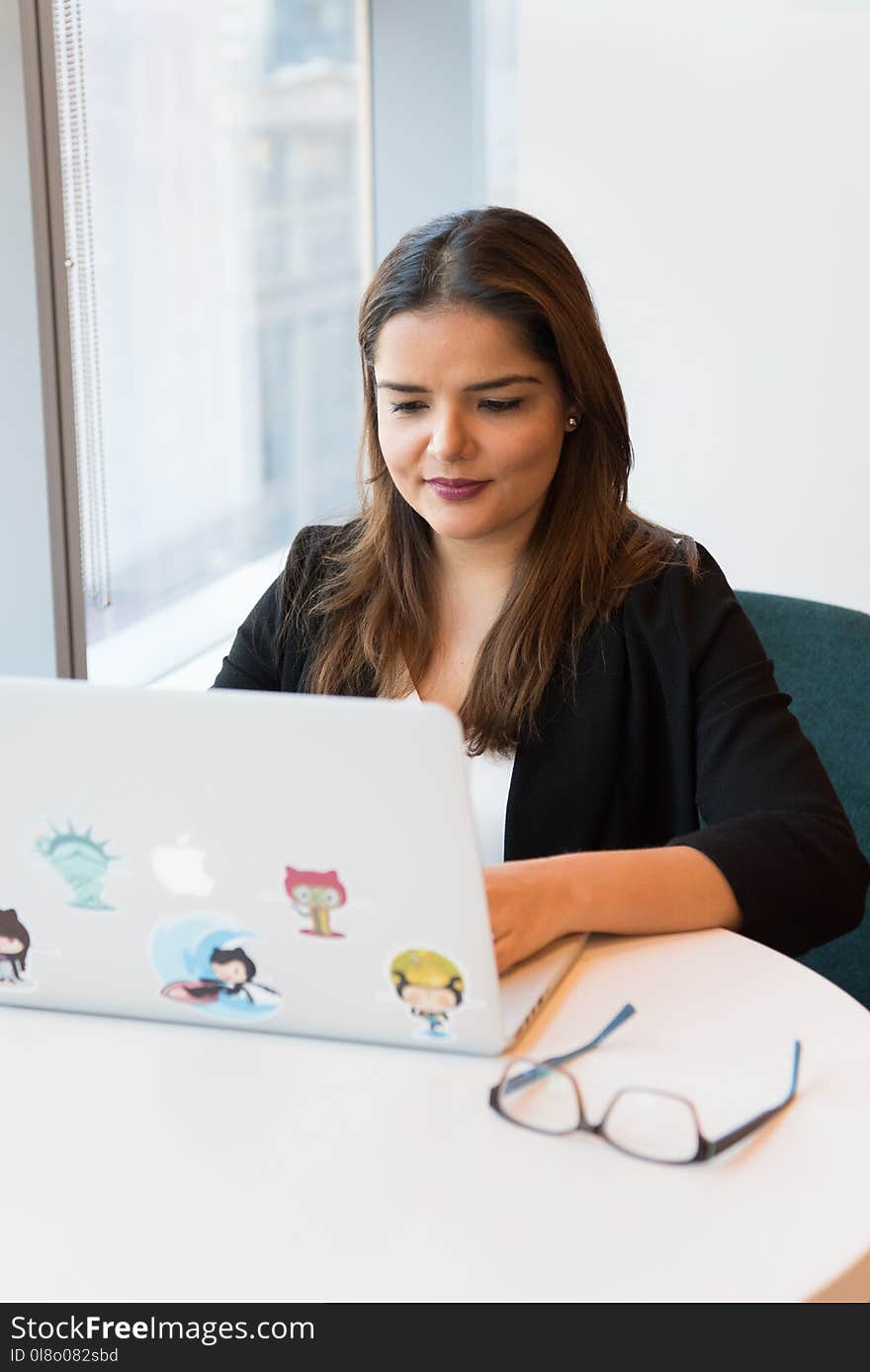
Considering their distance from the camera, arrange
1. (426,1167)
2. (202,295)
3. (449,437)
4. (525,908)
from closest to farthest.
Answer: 1. (426,1167)
2. (525,908)
3. (449,437)
4. (202,295)

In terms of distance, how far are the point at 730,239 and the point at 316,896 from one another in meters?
2.20

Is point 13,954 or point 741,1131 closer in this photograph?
point 741,1131

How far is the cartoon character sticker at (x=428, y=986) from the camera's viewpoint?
872mm

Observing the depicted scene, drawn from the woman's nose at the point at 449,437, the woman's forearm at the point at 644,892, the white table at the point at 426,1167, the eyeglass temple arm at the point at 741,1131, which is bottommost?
the white table at the point at 426,1167

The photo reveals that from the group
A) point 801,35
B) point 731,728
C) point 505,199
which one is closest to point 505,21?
point 505,199

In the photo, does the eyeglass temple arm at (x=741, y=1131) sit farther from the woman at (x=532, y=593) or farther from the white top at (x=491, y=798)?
the white top at (x=491, y=798)

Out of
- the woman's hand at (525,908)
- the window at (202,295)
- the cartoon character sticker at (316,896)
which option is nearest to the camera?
the cartoon character sticker at (316,896)

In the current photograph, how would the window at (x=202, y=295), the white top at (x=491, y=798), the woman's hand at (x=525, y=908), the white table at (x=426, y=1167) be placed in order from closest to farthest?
the white table at (x=426, y=1167), the woman's hand at (x=525, y=908), the white top at (x=491, y=798), the window at (x=202, y=295)

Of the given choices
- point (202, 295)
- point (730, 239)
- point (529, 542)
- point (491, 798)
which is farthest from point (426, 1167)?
point (730, 239)

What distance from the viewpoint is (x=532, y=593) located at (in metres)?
1.49

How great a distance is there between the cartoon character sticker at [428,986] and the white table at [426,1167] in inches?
1.3

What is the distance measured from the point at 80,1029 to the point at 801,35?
2.32 meters

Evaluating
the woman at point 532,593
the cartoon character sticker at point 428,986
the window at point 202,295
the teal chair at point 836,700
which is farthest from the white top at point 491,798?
the window at point 202,295

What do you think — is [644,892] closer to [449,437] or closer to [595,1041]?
[595,1041]
